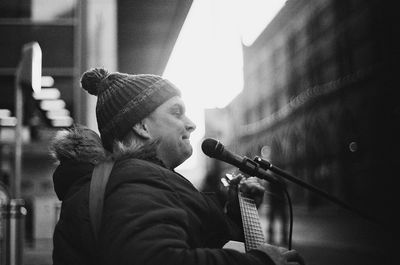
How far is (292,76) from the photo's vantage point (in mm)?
26500

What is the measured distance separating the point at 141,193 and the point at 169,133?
47 cm

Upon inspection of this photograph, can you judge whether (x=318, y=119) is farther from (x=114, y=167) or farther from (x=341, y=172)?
(x=114, y=167)

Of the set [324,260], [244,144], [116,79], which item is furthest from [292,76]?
[116,79]

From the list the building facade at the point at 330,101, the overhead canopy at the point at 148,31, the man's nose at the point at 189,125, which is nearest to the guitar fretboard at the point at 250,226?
the man's nose at the point at 189,125

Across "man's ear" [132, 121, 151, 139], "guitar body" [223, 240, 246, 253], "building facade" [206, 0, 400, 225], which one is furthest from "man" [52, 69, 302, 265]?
"building facade" [206, 0, 400, 225]

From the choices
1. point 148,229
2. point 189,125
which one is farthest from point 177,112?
point 148,229

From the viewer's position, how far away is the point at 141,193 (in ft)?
5.83

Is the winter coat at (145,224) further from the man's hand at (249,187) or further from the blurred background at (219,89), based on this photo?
the blurred background at (219,89)

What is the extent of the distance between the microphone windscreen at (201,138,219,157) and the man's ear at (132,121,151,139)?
227 millimetres

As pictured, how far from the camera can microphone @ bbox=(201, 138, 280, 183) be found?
224 centimetres

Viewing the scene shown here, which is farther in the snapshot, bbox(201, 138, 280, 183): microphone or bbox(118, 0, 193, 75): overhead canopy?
bbox(118, 0, 193, 75): overhead canopy

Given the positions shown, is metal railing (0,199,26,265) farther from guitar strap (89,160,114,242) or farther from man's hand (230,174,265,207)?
guitar strap (89,160,114,242)

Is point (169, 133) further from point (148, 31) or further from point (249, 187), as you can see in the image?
point (148, 31)

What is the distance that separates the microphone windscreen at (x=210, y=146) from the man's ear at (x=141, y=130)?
23 cm
